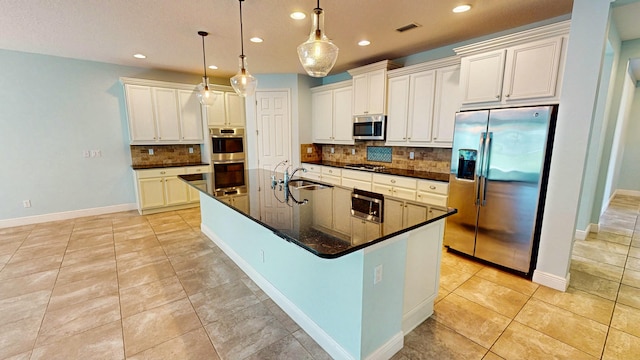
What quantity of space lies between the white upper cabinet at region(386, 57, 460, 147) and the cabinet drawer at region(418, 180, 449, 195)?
596mm

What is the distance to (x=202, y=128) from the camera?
5.58m

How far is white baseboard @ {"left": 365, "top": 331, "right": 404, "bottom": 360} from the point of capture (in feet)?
5.47

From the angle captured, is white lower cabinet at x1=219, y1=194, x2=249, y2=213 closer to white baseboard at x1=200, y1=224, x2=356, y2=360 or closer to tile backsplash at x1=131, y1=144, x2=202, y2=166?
white baseboard at x1=200, y1=224, x2=356, y2=360

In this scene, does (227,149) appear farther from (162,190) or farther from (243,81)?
(243,81)

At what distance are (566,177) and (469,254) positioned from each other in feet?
4.03

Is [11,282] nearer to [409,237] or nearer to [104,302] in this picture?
[104,302]

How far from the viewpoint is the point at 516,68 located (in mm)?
2678

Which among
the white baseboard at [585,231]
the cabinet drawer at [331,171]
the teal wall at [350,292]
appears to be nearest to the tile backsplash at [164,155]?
the cabinet drawer at [331,171]

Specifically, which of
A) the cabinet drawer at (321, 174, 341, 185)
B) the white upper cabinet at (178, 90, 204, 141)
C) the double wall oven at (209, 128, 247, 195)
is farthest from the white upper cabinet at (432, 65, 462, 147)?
the white upper cabinet at (178, 90, 204, 141)

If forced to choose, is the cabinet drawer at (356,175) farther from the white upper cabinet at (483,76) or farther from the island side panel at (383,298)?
the island side panel at (383,298)

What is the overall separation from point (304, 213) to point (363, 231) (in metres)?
0.52

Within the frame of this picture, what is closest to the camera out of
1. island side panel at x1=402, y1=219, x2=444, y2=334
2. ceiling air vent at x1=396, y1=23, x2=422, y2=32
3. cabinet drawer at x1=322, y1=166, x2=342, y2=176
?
island side panel at x1=402, y1=219, x2=444, y2=334

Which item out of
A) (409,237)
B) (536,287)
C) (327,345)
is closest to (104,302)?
(327,345)

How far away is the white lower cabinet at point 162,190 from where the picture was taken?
4867 millimetres
